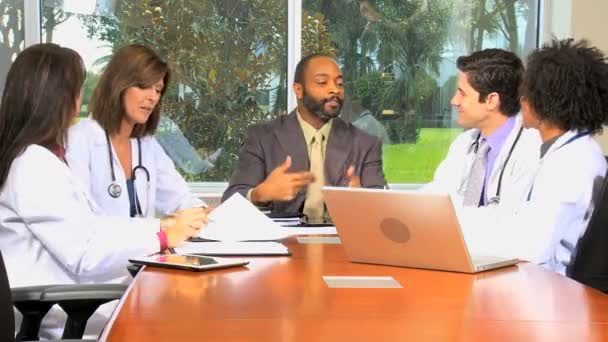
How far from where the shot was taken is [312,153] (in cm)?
382

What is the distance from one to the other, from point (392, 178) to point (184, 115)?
134 centimetres

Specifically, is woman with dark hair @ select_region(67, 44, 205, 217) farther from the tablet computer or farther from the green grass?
the green grass

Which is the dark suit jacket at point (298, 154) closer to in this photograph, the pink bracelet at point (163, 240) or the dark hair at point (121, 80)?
the dark hair at point (121, 80)

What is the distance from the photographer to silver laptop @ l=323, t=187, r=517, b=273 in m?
2.00

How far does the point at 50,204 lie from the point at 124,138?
113 cm

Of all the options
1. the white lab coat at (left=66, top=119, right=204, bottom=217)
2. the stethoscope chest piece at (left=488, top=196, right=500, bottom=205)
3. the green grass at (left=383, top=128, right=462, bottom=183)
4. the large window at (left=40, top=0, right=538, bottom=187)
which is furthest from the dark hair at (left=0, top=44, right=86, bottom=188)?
the green grass at (left=383, top=128, right=462, bottom=183)

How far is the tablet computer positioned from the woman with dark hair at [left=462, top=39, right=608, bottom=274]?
779 millimetres

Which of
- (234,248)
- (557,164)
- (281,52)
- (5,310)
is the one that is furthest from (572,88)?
(281,52)

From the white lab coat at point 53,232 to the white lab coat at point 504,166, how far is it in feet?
A: 3.96

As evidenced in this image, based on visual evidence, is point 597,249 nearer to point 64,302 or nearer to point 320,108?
point 64,302

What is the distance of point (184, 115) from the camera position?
16.8ft

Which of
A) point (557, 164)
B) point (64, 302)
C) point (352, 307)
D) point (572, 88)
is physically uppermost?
point (572, 88)

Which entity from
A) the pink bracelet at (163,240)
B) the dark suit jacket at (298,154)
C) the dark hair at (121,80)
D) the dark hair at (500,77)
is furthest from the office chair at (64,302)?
the dark hair at (500,77)

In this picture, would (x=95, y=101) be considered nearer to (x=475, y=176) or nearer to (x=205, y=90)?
(x=475, y=176)
